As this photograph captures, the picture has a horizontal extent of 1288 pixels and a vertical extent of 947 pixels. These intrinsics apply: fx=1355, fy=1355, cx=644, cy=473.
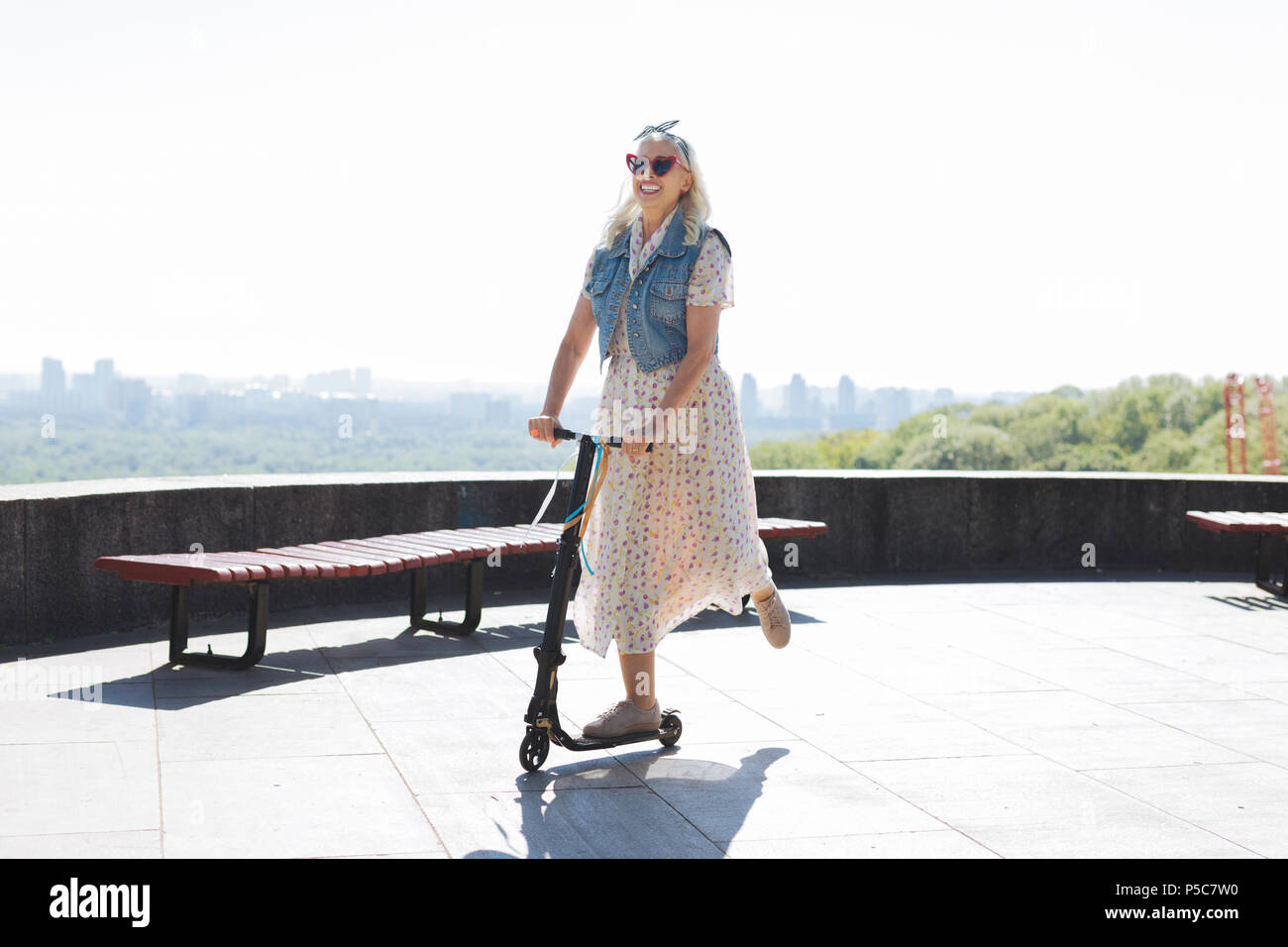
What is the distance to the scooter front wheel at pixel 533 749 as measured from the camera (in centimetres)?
411

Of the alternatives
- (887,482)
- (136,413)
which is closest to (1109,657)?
(887,482)

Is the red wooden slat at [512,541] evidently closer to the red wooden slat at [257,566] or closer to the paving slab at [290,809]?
the red wooden slat at [257,566]

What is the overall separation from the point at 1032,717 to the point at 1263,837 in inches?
56.2

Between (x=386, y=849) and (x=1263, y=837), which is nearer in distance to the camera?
(x=386, y=849)

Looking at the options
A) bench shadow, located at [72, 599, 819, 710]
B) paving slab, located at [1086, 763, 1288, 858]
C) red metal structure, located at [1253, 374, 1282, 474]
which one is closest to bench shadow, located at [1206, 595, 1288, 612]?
bench shadow, located at [72, 599, 819, 710]

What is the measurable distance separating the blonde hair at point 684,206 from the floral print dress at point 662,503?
0.05 meters

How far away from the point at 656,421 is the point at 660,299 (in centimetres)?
39

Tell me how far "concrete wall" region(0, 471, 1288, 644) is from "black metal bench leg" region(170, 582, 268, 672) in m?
0.94

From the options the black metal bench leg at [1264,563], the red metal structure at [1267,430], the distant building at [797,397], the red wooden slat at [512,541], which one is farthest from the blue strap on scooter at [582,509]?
the distant building at [797,397]

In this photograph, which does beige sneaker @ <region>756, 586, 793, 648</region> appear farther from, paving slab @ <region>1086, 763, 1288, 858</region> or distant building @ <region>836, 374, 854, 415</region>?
distant building @ <region>836, 374, 854, 415</region>
